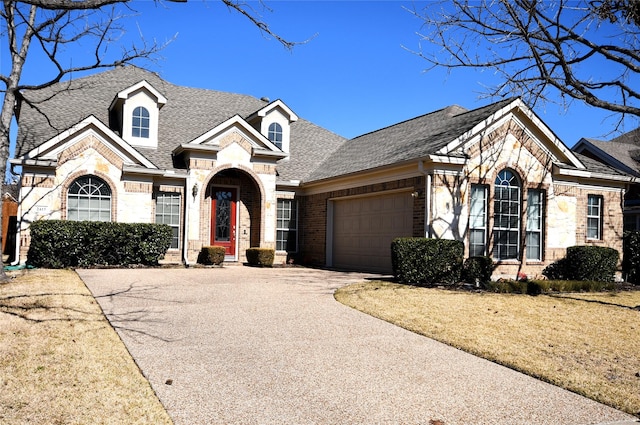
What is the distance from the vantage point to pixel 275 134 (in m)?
22.0

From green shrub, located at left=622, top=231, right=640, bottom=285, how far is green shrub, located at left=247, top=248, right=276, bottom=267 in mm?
11958

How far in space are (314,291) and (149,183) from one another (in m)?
8.25

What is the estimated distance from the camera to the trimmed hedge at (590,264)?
16.2 m

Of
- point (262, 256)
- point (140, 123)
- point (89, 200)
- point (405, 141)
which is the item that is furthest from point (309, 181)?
point (89, 200)

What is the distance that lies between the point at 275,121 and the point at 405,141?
6.09m

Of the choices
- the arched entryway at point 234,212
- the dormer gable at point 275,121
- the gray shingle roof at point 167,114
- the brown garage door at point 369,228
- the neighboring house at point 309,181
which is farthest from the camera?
the dormer gable at point 275,121

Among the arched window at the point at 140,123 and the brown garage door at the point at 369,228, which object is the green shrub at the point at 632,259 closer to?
the brown garage door at the point at 369,228

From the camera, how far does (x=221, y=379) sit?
5.57 m

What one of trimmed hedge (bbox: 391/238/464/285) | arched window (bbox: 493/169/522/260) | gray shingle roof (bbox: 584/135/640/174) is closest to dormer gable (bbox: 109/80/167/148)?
trimmed hedge (bbox: 391/238/464/285)

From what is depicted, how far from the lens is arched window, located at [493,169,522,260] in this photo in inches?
642

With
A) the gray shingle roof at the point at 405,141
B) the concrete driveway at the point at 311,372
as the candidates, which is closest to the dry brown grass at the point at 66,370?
the concrete driveway at the point at 311,372

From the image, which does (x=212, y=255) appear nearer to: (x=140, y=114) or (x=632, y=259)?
(x=140, y=114)

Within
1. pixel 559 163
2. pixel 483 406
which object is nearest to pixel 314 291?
pixel 483 406

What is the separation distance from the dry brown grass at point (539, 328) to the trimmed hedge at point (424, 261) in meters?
0.76
